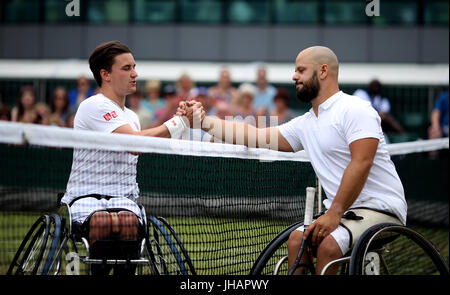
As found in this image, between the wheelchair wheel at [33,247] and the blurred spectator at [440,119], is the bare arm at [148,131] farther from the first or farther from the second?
the blurred spectator at [440,119]

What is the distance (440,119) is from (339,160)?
26.2 ft

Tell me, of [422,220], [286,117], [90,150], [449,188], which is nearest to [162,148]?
[90,150]

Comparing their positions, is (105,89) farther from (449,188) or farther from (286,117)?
(449,188)

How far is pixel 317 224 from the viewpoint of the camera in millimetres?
4465

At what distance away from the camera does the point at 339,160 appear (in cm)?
468

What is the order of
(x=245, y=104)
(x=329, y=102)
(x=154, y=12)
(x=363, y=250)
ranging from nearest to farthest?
(x=363, y=250) < (x=329, y=102) < (x=245, y=104) < (x=154, y=12)

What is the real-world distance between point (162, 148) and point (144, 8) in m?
18.7

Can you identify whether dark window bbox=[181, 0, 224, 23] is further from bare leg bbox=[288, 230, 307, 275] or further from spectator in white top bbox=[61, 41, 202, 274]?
bare leg bbox=[288, 230, 307, 275]

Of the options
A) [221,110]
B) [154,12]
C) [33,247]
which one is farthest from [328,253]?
[154,12]

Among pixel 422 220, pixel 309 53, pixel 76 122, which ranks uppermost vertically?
pixel 309 53

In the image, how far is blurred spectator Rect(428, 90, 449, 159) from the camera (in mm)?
12000

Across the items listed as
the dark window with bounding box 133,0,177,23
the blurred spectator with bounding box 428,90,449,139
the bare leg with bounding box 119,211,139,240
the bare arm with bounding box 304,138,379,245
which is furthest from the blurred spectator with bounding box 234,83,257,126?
the dark window with bounding box 133,0,177,23

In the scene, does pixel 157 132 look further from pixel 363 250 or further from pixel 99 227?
pixel 363 250

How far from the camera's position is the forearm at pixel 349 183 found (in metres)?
4.43
